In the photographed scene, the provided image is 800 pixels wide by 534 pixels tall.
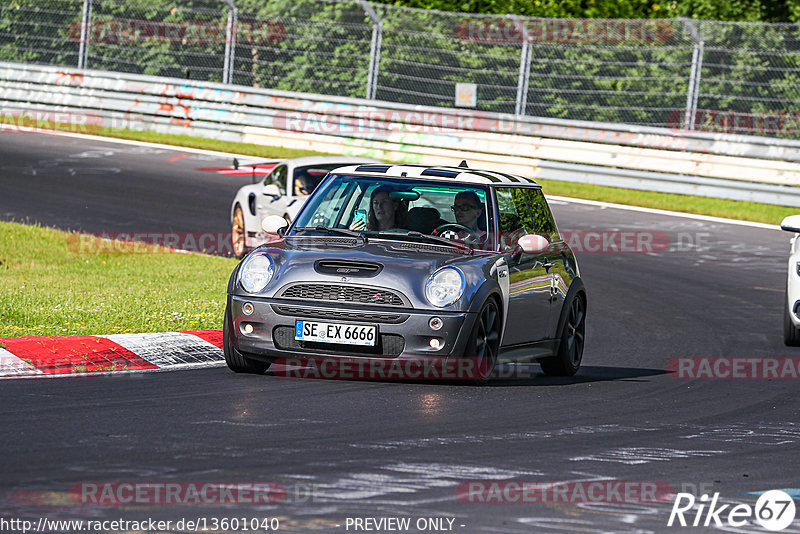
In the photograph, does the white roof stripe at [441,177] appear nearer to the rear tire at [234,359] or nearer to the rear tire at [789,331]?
the rear tire at [234,359]

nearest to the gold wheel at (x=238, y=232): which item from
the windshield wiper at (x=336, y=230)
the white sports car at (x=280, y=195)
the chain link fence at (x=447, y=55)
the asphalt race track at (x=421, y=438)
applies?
the white sports car at (x=280, y=195)

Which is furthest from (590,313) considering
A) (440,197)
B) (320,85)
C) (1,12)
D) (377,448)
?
(1,12)

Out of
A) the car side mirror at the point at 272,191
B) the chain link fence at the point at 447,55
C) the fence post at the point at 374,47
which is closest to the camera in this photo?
the car side mirror at the point at 272,191

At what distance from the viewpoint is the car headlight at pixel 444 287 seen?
9.00 meters

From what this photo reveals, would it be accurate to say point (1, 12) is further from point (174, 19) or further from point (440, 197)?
point (440, 197)

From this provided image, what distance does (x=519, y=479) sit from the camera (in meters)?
6.45

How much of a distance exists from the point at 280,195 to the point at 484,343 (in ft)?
25.2

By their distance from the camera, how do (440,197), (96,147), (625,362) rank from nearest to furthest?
(440,197)
(625,362)
(96,147)

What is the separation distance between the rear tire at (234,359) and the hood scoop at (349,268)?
713 mm

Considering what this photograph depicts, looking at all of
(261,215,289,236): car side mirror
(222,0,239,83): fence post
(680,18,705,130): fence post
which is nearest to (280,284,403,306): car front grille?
(261,215,289,236): car side mirror

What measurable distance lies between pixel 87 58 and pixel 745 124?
13.1m

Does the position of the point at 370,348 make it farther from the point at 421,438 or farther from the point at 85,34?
the point at 85,34

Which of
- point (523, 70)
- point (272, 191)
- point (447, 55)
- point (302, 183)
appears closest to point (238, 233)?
point (302, 183)

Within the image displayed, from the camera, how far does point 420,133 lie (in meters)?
25.6
